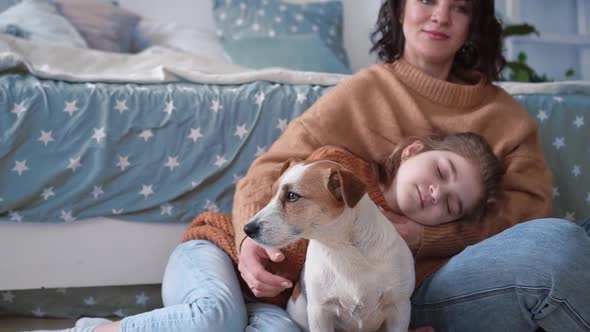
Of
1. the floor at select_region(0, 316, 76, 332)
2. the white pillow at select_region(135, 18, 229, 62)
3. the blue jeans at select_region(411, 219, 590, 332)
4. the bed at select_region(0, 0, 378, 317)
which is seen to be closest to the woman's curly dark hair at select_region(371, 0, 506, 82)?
the bed at select_region(0, 0, 378, 317)

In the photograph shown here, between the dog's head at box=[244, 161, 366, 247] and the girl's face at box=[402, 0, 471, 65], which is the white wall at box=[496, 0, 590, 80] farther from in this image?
the dog's head at box=[244, 161, 366, 247]


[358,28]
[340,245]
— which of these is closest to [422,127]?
[340,245]

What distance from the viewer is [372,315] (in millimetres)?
883

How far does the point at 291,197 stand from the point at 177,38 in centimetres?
192

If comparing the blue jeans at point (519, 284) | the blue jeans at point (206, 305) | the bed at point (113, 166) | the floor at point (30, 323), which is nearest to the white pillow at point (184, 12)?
the bed at point (113, 166)

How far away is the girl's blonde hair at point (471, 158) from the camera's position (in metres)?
1.14

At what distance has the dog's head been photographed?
805 mm

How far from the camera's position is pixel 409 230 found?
3.68 feet

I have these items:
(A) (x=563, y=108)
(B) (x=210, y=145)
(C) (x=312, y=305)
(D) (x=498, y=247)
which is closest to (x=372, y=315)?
(C) (x=312, y=305)

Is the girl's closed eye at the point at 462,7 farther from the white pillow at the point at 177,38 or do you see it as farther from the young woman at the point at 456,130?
the white pillow at the point at 177,38

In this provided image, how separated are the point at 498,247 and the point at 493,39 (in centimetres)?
65

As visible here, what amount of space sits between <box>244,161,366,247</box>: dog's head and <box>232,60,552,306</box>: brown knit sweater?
1.09ft

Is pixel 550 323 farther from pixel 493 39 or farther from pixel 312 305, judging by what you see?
pixel 493 39

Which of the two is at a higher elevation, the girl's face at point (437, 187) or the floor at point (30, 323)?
the girl's face at point (437, 187)
